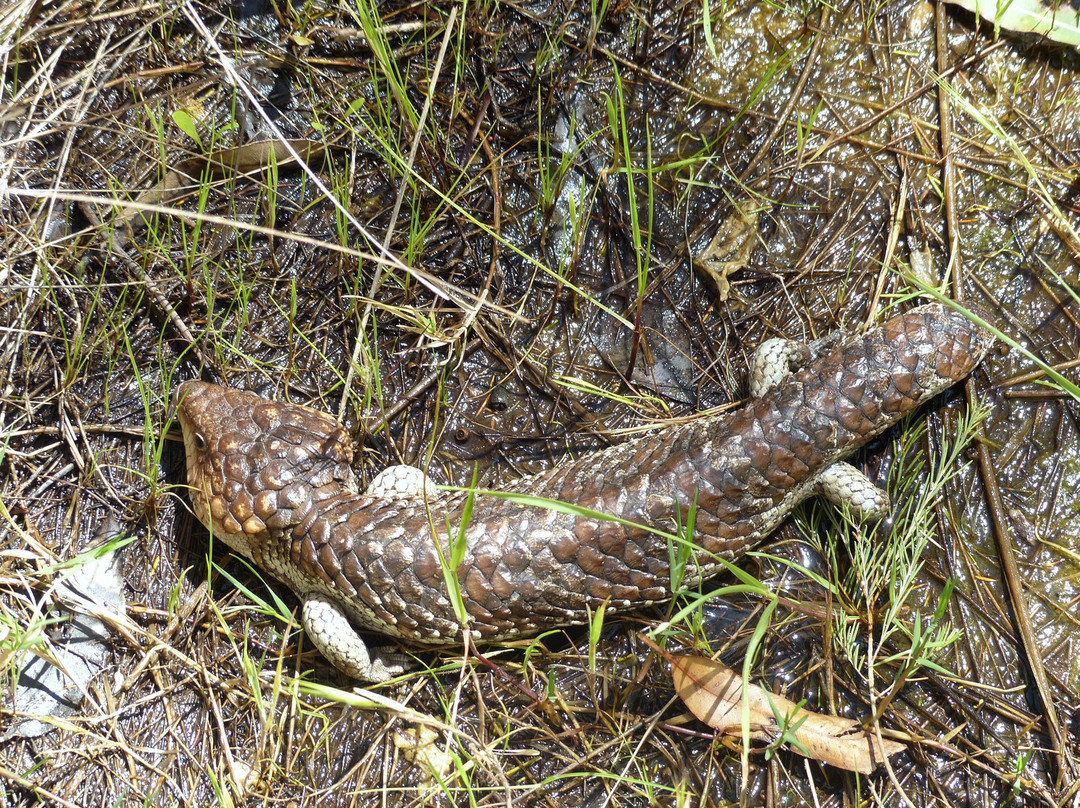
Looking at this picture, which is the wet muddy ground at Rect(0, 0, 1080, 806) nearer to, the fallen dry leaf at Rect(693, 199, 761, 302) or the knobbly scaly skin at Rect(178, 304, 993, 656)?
the fallen dry leaf at Rect(693, 199, 761, 302)

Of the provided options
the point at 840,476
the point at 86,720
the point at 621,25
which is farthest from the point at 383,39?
the point at 86,720

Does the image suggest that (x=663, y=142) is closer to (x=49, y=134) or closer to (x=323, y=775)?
(x=49, y=134)

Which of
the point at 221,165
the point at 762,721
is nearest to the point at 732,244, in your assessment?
the point at 762,721

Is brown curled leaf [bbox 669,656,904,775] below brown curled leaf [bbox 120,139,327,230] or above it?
below

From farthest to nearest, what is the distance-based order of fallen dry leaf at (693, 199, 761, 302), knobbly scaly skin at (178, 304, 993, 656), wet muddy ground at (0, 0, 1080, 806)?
fallen dry leaf at (693, 199, 761, 302)
wet muddy ground at (0, 0, 1080, 806)
knobbly scaly skin at (178, 304, 993, 656)

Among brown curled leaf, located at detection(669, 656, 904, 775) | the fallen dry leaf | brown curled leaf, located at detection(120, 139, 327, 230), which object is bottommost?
brown curled leaf, located at detection(669, 656, 904, 775)

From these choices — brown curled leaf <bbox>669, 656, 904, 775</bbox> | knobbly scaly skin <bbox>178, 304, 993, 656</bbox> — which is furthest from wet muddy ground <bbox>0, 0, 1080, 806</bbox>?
knobbly scaly skin <bbox>178, 304, 993, 656</bbox>
